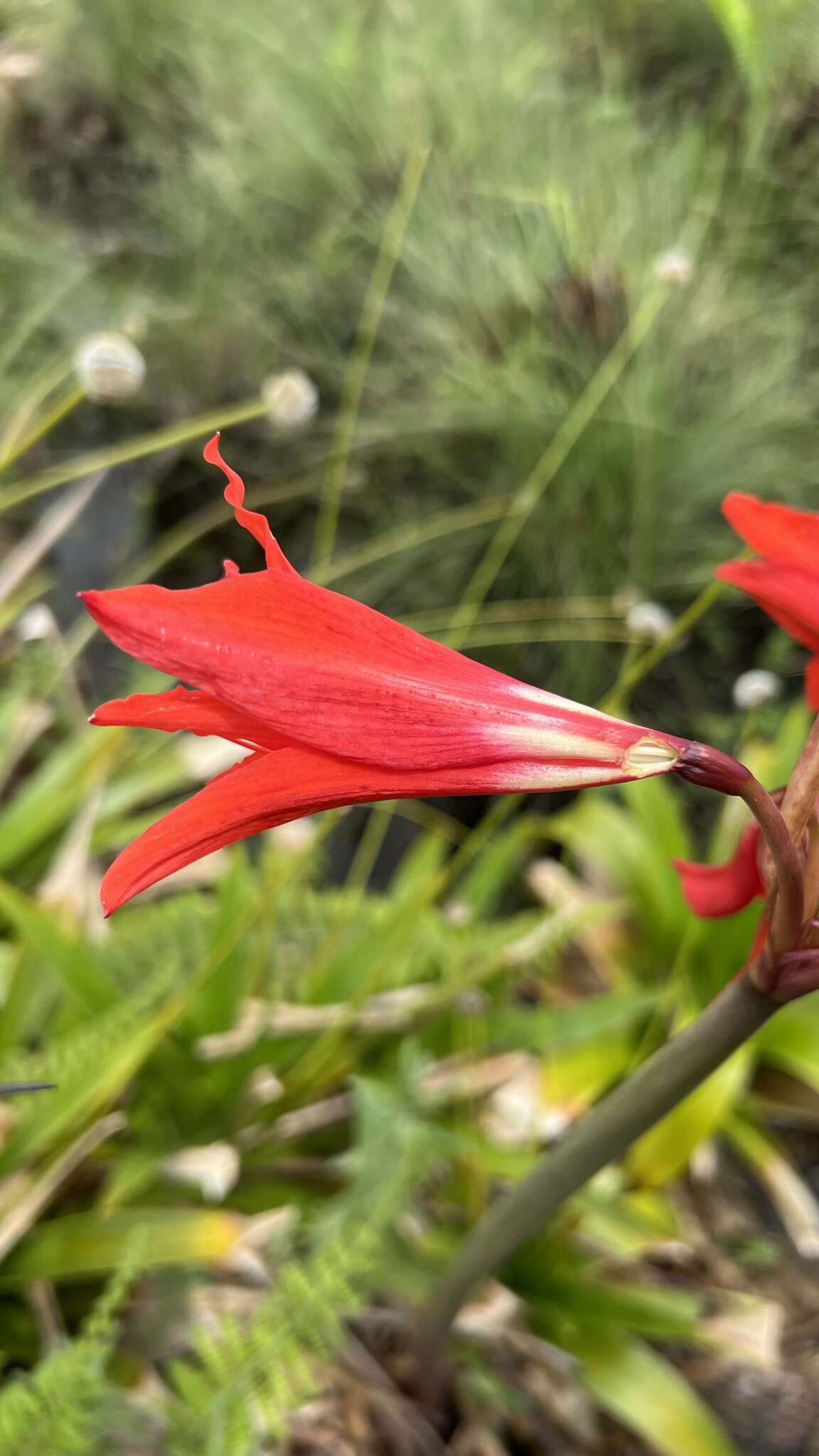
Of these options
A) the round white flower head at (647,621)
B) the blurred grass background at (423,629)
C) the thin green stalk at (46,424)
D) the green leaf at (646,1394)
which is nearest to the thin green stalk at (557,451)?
the blurred grass background at (423,629)

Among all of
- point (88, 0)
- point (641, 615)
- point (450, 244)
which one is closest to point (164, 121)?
point (88, 0)

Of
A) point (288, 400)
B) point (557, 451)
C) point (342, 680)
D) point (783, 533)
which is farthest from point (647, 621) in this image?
point (557, 451)

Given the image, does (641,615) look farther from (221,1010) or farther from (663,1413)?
(663,1413)

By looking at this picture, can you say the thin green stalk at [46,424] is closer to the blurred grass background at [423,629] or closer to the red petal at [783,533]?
the blurred grass background at [423,629]

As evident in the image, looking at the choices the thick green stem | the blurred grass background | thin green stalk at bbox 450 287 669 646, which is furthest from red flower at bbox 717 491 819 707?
thin green stalk at bbox 450 287 669 646

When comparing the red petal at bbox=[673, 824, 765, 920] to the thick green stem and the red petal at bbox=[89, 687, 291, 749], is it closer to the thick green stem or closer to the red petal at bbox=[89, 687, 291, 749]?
the thick green stem

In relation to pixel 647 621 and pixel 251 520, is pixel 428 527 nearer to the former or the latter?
pixel 647 621
